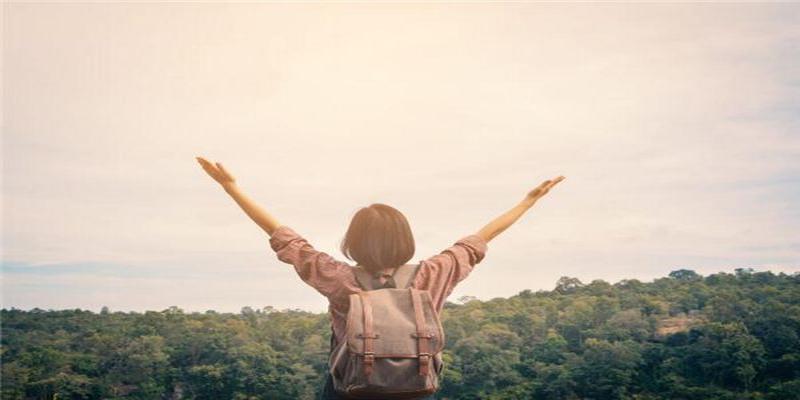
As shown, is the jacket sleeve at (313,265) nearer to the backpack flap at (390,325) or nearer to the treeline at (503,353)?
the backpack flap at (390,325)

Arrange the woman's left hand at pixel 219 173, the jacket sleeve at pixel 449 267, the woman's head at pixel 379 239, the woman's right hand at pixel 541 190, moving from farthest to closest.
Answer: the woman's right hand at pixel 541 190 < the woman's left hand at pixel 219 173 < the jacket sleeve at pixel 449 267 < the woman's head at pixel 379 239

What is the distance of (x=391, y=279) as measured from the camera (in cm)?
230

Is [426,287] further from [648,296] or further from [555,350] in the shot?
[648,296]

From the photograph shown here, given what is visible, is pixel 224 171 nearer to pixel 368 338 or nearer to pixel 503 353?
pixel 368 338


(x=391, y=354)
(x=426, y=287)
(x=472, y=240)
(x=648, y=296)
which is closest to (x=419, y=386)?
(x=391, y=354)

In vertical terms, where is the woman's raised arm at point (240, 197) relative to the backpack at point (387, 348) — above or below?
above

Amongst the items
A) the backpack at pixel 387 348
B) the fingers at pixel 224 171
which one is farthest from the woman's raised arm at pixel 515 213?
the fingers at pixel 224 171

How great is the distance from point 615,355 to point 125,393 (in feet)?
110

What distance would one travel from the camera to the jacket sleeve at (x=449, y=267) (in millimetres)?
2361

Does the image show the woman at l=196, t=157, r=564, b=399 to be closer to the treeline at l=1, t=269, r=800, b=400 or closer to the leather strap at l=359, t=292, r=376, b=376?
the leather strap at l=359, t=292, r=376, b=376

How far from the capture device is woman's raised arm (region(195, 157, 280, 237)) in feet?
8.27

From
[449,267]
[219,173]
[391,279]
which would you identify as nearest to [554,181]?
[449,267]

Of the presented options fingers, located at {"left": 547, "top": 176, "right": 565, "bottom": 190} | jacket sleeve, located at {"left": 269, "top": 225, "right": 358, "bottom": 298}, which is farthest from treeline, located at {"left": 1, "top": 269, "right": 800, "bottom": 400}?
jacket sleeve, located at {"left": 269, "top": 225, "right": 358, "bottom": 298}

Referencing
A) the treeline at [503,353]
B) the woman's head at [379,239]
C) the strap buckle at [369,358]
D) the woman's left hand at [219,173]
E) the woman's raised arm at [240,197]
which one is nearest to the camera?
the strap buckle at [369,358]
